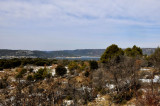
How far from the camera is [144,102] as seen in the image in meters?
4.91

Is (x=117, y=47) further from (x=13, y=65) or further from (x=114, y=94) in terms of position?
(x=13, y=65)

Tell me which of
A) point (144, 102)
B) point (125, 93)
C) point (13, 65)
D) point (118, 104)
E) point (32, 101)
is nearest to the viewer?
point (144, 102)

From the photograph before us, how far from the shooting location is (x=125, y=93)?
12.1m

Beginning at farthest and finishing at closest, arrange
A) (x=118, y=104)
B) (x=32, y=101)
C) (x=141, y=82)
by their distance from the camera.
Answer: (x=141, y=82) → (x=118, y=104) → (x=32, y=101)

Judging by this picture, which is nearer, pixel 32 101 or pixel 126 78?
pixel 32 101

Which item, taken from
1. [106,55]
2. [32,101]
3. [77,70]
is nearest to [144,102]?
[32,101]

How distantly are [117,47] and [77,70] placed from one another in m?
8.35

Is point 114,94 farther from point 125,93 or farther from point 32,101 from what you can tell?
point 32,101

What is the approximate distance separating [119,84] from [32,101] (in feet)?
25.4

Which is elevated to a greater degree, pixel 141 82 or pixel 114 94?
pixel 141 82

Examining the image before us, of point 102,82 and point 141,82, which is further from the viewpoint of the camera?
point 102,82

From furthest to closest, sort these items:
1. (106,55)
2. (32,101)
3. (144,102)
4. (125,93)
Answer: (106,55), (125,93), (32,101), (144,102)

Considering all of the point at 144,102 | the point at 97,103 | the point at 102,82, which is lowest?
the point at 97,103

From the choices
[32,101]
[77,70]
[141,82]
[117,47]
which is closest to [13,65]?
[77,70]
